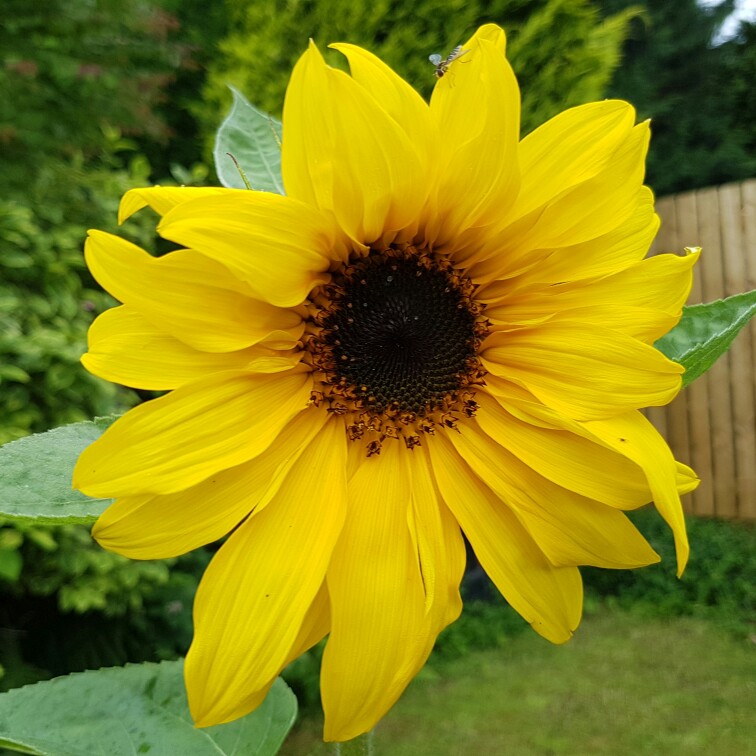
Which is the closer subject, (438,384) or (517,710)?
(438,384)

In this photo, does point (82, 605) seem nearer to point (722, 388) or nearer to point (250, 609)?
point (250, 609)

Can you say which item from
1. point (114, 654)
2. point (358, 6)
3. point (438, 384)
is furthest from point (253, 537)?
point (358, 6)

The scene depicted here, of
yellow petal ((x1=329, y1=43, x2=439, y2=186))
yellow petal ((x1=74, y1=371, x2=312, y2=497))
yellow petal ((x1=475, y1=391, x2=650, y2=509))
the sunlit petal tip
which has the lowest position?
yellow petal ((x1=74, y1=371, x2=312, y2=497))

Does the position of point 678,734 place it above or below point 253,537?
below

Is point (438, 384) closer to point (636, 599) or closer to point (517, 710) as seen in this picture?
point (517, 710)

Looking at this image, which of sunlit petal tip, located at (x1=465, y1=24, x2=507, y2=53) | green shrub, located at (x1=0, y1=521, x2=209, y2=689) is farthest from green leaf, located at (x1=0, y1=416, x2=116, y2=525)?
green shrub, located at (x1=0, y1=521, x2=209, y2=689)

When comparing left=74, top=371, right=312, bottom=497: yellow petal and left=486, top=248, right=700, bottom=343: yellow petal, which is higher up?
left=486, top=248, right=700, bottom=343: yellow petal

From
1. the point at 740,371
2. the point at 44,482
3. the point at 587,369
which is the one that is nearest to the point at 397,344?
the point at 587,369

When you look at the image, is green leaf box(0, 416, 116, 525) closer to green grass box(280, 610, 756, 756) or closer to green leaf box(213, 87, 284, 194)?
green leaf box(213, 87, 284, 194)
